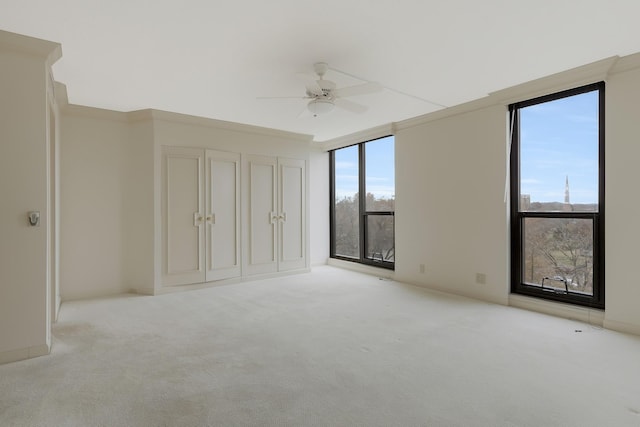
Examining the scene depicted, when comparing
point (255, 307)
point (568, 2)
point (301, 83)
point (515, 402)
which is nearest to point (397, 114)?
point (301, 83)

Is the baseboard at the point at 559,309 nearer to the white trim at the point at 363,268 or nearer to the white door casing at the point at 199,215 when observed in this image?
the white trim at the point at 363,268

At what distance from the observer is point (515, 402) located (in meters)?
1.88

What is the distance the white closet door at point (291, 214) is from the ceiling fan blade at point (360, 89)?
7.99 feet

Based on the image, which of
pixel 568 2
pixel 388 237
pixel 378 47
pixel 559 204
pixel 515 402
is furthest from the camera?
pixel 388 237

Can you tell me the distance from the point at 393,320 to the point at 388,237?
2364 mm

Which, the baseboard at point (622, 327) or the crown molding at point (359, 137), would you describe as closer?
the baseboard at point (622, 327)

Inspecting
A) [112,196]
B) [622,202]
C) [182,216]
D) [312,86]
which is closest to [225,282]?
[182,216]

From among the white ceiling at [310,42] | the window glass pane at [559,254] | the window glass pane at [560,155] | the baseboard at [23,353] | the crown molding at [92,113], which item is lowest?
the baseboard at [23,353]

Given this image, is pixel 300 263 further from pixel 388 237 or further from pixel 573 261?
pixel 573 261

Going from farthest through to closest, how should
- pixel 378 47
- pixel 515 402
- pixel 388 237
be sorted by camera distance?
pixel 388 237 → pixel 378 47 → pixel 515 402

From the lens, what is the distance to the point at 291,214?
5602mm

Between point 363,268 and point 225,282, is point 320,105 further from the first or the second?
point 363,268

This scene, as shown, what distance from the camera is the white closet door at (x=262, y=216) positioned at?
5156 millimetres

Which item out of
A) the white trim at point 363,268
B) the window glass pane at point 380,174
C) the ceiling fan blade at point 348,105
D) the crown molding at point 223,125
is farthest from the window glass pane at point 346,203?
the ceiling fan blade at point 348,105
